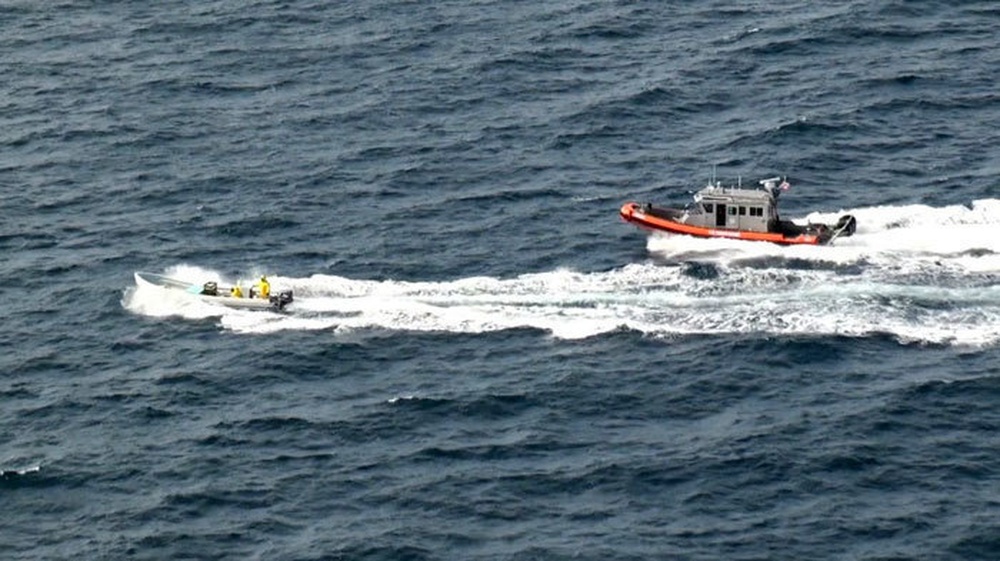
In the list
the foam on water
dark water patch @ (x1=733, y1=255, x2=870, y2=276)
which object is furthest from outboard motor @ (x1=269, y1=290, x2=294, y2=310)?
dark water patch @ (x1=733, y1=255, x2=870, y2=276)

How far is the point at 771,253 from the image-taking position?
194 m

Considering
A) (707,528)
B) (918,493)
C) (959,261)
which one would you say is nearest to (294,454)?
(707,528)

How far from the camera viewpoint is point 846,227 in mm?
193500

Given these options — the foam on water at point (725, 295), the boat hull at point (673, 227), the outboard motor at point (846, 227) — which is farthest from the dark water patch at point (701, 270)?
the outboard motor at point (846, 227)

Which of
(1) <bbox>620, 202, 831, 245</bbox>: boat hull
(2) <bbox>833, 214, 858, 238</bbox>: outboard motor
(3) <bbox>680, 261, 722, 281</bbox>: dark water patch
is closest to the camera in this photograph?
(3) <bbox>680, 261, 722, 281</bbox>: dark water patch

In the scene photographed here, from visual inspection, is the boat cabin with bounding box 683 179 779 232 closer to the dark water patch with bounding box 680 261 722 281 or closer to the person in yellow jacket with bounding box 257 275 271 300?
the dark water patch with bounding box 680 261 722 281

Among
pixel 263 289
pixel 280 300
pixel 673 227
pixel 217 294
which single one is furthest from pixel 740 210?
pixel 217 294

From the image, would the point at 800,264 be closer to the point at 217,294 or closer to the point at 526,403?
the point at 526,403

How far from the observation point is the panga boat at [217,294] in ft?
619

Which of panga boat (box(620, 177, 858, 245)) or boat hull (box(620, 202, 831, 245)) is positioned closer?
panga boat (box(620, 177, 858, 245))

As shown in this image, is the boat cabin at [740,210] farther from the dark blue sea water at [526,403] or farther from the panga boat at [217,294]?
the panga boat at [217,294]

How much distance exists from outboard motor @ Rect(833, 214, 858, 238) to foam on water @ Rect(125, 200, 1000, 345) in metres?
0.77

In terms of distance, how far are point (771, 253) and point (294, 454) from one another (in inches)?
1951

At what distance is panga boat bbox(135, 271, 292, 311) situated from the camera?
18875cm
